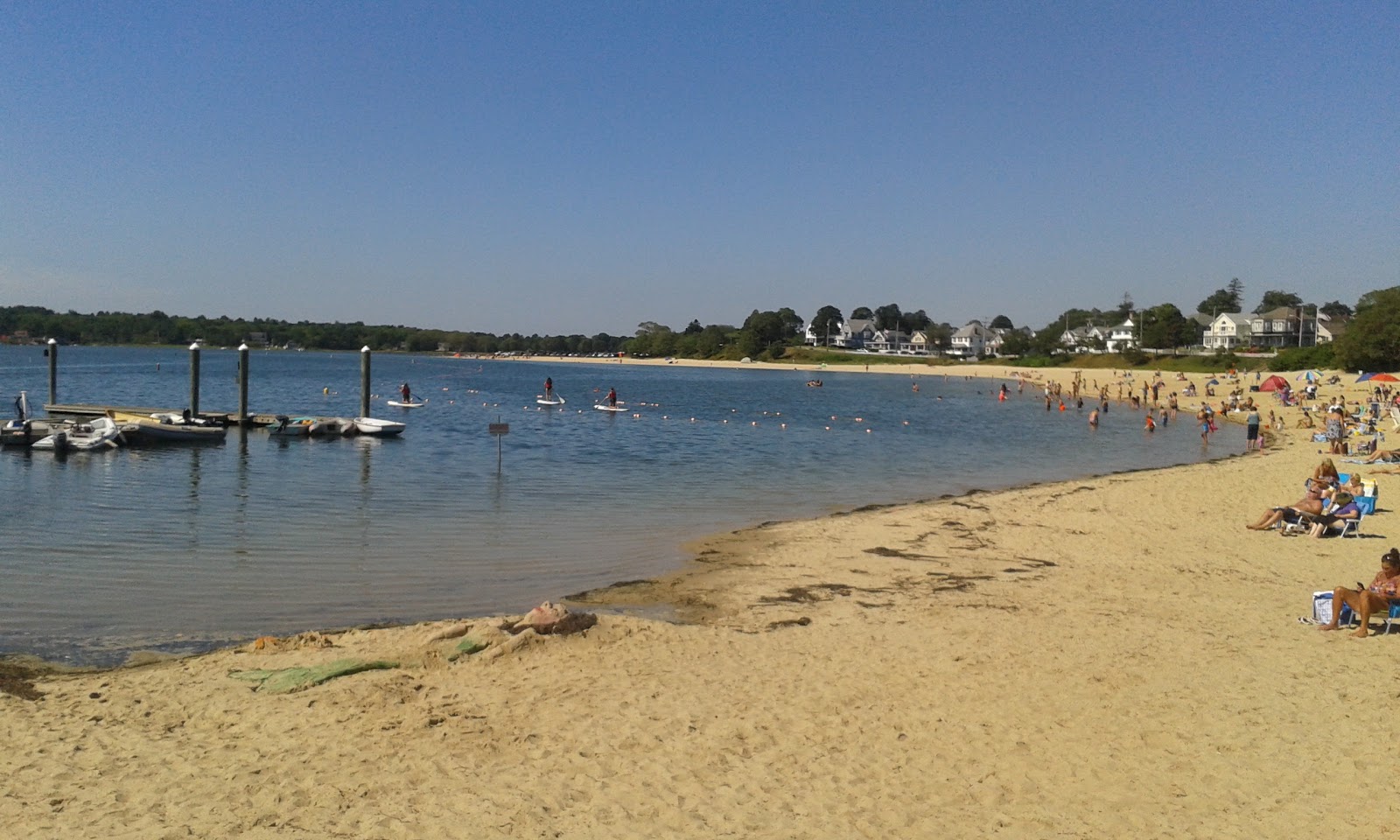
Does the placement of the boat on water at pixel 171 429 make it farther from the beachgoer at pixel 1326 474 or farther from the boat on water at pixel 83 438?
the beachgoer at pixel 1326 474

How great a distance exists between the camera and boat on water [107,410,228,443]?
30.4 meters

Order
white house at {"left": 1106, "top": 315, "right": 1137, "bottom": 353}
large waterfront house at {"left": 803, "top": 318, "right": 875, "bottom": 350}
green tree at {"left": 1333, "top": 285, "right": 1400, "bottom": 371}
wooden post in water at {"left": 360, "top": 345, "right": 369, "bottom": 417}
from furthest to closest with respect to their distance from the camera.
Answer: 1. large waterfront house at {"left": 803, "top": 318, "right": 875, "bottom": 350}
2. white house at {"left": 1106, "top": 315, "right": 1137, "bottom": 353}
3. green tree at {"left": 1333, "top": 285, "right": 1400, "bottom": 371}
4. wooden post in water at {"left": 360, "top": 345, "right": 369, "bottom": 417}

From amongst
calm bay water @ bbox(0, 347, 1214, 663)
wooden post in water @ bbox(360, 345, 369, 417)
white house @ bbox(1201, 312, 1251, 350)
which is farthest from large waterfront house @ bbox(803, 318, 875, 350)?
wooden post in water @ bbox(360, 345, 369, 417)

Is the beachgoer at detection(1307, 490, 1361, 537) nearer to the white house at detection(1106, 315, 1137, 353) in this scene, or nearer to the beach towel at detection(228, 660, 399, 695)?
the beach towel at detection(228, 660, 399, 695)

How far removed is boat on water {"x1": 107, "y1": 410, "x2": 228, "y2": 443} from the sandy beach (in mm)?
24504

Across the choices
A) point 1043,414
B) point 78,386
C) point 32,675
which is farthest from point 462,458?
point 78,386

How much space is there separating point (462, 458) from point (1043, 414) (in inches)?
1485

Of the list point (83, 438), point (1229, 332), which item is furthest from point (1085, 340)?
point (83, 438)

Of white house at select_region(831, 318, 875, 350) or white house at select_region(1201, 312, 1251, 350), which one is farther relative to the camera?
white house at select_region(831, 318, 875, 350)

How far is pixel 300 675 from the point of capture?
8.45m

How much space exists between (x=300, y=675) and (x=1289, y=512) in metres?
15.9

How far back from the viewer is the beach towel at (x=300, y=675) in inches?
323

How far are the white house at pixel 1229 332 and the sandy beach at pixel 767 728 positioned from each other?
122 meters

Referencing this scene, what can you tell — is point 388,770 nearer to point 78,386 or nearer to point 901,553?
point 901,553
